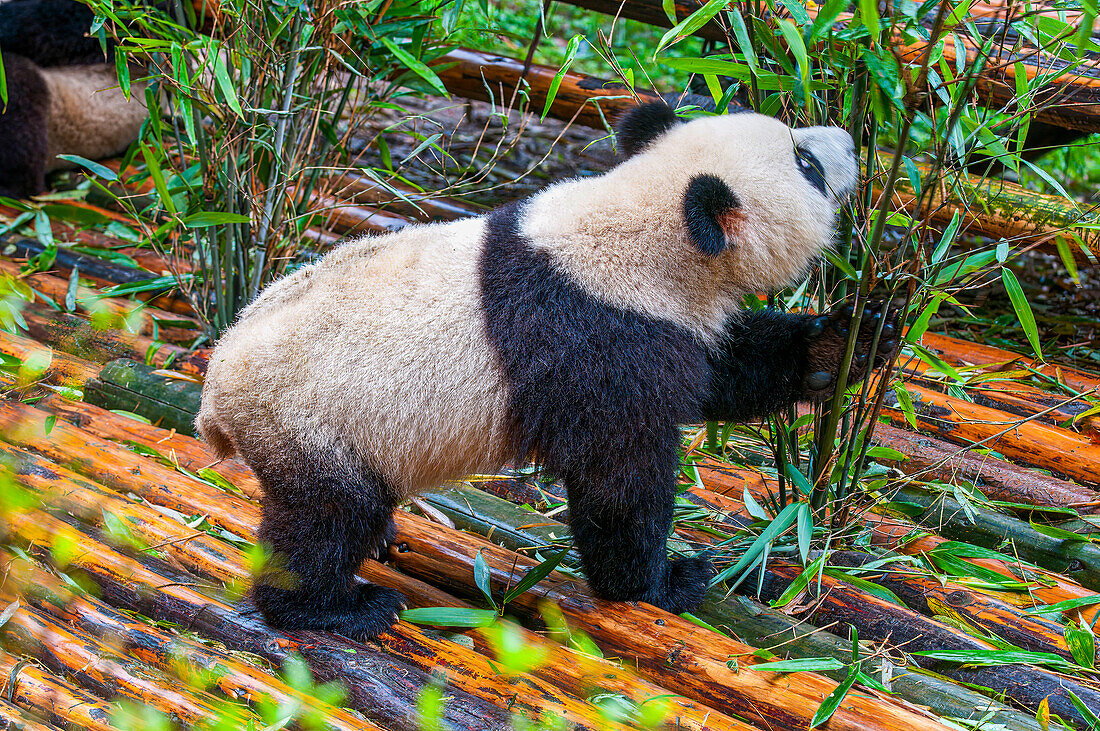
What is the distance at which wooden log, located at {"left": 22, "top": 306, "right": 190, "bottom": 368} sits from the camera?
388cm

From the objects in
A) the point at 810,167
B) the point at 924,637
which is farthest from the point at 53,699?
the point at 810,167

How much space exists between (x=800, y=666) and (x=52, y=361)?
11.0ft

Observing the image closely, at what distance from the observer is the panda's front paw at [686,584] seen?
8.46 ft

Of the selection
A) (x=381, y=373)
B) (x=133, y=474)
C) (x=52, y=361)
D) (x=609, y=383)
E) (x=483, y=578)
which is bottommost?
(x=52, y=361)

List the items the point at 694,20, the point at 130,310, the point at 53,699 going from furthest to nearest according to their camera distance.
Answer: the point at 130,310 → the point at 694,20 → the point at 53,699

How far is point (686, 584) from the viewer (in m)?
2.64

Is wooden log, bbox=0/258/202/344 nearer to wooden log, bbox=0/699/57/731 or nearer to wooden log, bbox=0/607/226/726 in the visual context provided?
wooden log, bbox=0/607/226/726

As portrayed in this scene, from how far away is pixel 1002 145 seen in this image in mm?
2297

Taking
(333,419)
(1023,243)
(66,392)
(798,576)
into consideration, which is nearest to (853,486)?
(798,576)

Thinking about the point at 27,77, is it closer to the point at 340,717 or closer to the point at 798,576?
the point at 340,717

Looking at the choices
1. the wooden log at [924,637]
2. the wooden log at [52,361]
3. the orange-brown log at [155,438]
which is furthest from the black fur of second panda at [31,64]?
the wooden log at [924,637]

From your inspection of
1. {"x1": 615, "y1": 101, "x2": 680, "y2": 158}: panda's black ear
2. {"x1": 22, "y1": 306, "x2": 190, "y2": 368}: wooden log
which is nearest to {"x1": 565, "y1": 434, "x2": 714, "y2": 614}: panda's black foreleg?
{"x1": 615, "y1": 101, "x2": 680, "y2": 158}: panda's black ear

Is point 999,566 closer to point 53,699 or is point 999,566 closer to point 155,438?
point 53,699

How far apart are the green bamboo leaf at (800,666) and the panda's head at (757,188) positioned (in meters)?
1.05
